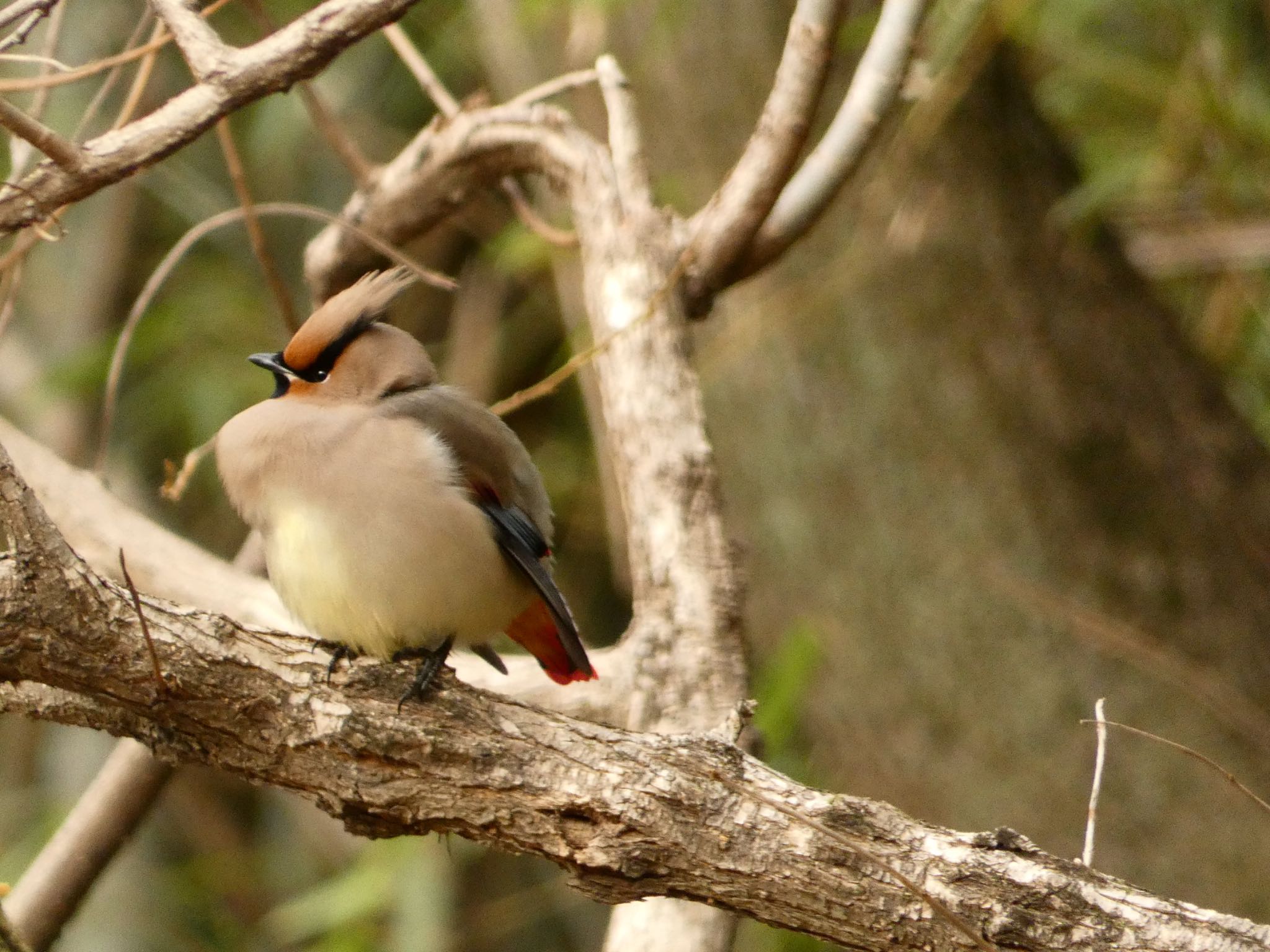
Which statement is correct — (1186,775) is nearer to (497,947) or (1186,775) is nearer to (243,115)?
(497,947)

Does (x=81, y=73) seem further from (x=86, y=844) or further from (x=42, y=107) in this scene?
(x=86, y=844)

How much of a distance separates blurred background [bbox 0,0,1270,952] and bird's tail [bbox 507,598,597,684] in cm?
82

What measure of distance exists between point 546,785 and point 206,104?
1.02m

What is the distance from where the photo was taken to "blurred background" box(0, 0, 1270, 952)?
4.43 m

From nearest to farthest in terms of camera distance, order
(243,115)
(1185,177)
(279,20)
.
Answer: (1185,177), (279,20), (243,115)

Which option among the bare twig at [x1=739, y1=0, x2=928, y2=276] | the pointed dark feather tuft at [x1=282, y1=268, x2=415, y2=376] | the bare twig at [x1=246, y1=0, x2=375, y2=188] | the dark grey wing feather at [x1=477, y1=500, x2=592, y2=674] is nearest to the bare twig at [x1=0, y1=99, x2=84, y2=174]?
the pointed dark feather tuft at [x1=282, y1=268, x2=415, y2=376]

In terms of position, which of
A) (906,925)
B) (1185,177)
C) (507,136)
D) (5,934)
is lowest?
(5,934)

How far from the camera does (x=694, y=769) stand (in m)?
2.20

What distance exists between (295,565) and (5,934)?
0.97 metres

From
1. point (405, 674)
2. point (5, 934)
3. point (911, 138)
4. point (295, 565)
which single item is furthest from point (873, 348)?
point (5, 934)

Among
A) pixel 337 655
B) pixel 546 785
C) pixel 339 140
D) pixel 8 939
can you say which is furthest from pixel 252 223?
pixel 8 939

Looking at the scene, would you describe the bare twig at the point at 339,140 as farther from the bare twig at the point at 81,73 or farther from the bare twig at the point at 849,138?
the bare twig at the point at 81,73

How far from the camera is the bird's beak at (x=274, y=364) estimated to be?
3.15 m

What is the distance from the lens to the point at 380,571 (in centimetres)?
285
